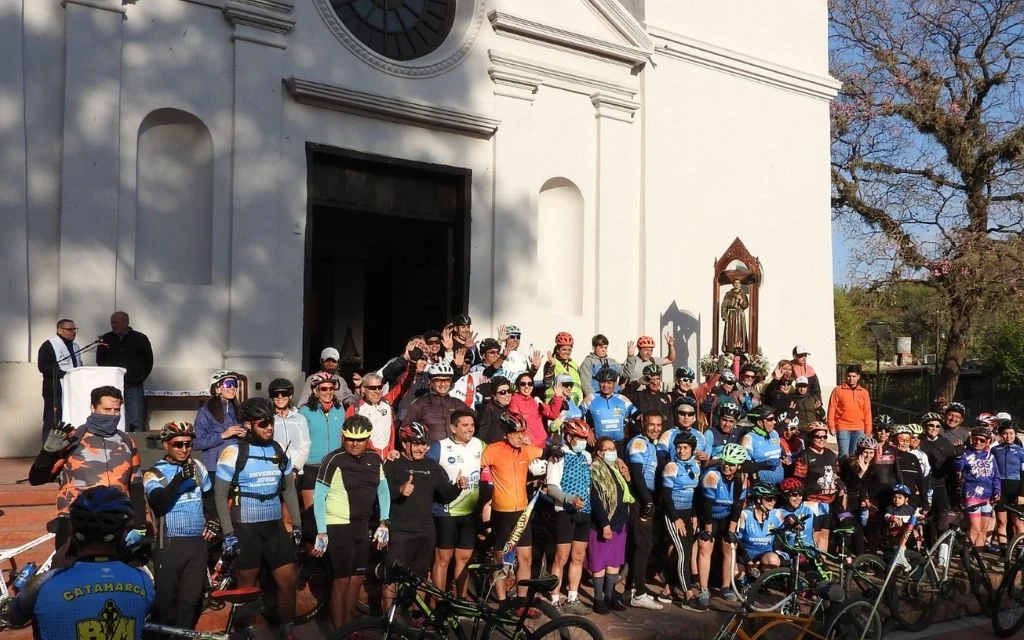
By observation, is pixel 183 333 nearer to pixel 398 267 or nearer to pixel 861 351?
pixel 398 267

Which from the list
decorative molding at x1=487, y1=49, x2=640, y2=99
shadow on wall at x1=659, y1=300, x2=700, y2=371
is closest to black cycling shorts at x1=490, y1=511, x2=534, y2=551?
shadow on wall at x1=659, y1=300, x2=700, y2=371

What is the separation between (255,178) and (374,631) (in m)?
8.34

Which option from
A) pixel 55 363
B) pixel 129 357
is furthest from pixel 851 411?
Answer: pixel 55 363

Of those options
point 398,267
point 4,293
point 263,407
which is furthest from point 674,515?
point 398,267

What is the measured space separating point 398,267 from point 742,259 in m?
6.94

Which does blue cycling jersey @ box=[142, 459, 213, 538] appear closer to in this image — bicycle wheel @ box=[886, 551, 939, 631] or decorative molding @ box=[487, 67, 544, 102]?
bicycle wheel @ box=[886, 551, 939, 631]

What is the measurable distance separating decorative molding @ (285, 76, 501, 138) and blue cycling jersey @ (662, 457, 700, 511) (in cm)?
731

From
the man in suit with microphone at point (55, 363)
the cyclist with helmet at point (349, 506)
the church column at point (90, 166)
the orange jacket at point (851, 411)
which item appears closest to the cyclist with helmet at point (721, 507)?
the cyclist with helmet at point (349, 506)

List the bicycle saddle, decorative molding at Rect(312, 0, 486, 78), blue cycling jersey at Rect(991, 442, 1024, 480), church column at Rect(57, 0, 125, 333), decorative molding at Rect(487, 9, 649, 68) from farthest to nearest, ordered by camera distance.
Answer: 1. decorative molding at Rect(487, 9, 649, 68)
2. decorative molding at Rect(312, 0, 486, 78)
3. church column at Rect(57, 0, 125, 333)
4. blue cycling jersey at Rect(991, 442, 1024, 480)
5. the bicycle saddle

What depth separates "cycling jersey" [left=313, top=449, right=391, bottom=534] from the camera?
22.1 ft

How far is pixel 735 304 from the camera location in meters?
16.3

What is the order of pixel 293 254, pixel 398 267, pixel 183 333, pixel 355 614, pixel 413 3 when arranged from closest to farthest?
pixel 355 614 < pixel 183 333 < pixel 293 254 < pixel 413 3 < pixel 398 267

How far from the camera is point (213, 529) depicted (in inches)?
242

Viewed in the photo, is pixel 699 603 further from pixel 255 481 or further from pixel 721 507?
pixel 255 481
